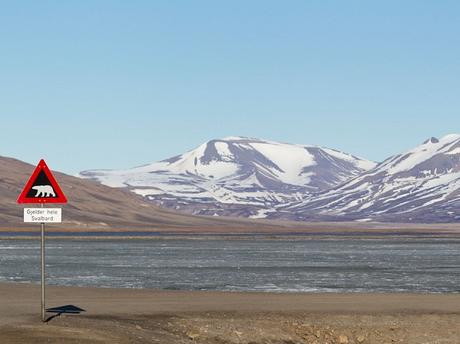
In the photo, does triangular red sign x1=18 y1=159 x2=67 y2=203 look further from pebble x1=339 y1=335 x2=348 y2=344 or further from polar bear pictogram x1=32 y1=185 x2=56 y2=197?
pebble x1=339 y1=335 x2=348 y2=344

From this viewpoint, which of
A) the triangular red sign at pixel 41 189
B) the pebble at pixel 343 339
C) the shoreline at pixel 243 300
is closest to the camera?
the triangular red sign at pixel 41 189

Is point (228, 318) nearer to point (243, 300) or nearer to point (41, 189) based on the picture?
point (243, 300)

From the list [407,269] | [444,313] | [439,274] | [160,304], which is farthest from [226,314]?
[407,269]

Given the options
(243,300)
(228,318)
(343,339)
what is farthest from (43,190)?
(243,300)

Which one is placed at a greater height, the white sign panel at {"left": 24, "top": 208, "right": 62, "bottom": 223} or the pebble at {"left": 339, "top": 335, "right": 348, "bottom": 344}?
the white sign panel at {"left": 24, "top": 208, "right": 62, "bottom": 223}

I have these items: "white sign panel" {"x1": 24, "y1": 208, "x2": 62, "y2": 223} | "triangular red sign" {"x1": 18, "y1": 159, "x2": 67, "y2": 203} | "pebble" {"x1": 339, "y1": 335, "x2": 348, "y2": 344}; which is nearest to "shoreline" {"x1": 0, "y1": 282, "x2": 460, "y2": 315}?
"pebble" {"x1": 339, "y1": 335, "x2": 348, "y2": 344}

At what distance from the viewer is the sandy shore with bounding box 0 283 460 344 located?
25406 mm

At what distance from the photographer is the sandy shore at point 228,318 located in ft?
83.4

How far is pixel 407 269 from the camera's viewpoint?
76.4 meters

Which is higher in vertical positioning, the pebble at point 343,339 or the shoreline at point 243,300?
the shoreline at point 243,300

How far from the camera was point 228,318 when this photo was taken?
98.4 ft

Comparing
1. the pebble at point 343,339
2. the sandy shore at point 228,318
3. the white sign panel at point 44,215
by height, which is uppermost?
the white sign panel at point 44,215

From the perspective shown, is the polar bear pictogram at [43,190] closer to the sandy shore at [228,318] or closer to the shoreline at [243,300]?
the sandy shore at [228,318]

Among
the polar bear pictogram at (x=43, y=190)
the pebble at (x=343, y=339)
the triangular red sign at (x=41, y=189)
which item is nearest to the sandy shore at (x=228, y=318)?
the pebble at (x=343, y=339)
